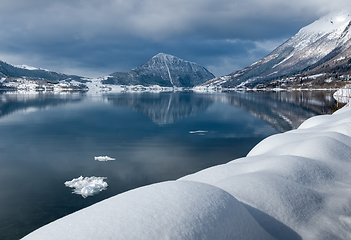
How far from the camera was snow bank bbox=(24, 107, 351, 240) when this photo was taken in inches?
132

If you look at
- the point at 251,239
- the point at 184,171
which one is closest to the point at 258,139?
the point at 184,171

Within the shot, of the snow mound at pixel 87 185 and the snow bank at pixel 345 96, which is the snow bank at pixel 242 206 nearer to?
the snow mound at pixel 87 185

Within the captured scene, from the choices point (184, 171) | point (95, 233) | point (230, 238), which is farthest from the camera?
point (184, 171)

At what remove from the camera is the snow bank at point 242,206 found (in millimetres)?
3346

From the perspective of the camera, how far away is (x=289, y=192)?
5508 millimetres

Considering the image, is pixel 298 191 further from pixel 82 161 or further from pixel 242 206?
pixel 82 161

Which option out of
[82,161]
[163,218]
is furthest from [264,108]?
[163,218]

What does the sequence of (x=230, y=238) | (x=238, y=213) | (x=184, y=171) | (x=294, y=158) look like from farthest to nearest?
(x=184, y=171), (x=294, y=158), (x=238, y=213), (x=230, y=238)

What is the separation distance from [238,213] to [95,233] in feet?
7.48

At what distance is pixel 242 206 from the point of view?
4367 millimetres

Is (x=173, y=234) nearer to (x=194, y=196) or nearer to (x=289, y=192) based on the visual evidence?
(x=194, y=196)

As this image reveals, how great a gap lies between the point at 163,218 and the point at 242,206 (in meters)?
1.59

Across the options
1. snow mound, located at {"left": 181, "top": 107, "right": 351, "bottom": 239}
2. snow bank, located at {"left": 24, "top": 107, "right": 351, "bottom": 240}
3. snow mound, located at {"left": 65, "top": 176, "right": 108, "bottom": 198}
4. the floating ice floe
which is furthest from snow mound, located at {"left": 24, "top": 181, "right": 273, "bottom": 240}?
the floating ice floe

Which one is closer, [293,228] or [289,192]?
[293,228]
